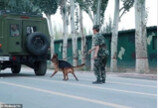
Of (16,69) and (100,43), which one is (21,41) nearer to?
(16,69)

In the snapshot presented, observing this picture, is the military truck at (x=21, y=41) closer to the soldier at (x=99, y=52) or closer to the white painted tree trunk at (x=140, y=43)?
the soldier at (x=99, y=52)

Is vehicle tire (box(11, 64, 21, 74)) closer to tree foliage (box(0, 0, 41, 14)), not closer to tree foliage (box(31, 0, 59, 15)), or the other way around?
tree foliage (box(0, 0, 41, 14))

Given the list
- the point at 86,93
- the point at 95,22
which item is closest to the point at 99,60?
the point at 86,93

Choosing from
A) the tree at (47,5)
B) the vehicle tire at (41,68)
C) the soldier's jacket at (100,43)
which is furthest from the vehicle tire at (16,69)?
the tree at (47,5)

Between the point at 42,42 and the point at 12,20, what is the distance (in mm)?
1487

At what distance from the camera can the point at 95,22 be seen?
2392 centimetres

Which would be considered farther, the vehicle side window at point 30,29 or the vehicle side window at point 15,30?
the vehicle side window at point 30,29

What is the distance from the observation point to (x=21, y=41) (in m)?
15.0

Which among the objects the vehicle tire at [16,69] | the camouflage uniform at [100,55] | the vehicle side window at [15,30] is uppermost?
the vehicle side window at [15,30]

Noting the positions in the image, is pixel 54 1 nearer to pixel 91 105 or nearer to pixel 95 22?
pixel 95 22

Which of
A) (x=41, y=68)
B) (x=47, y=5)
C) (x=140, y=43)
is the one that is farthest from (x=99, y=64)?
(x=47, y=5)

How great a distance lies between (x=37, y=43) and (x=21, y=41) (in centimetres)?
64

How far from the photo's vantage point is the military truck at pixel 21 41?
1453 cm

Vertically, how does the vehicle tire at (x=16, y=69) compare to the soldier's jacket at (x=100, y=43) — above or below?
below
